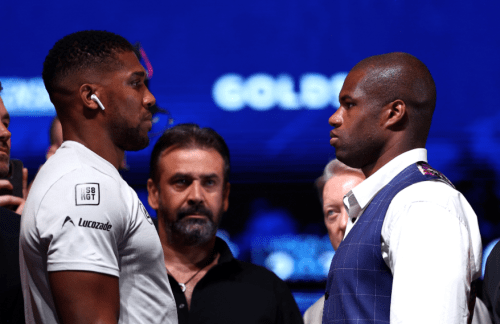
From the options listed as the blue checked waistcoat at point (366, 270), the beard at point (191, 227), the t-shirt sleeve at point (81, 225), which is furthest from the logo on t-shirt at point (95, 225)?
the beard at point (191, 227)

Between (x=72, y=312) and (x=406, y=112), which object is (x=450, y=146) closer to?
(x=406, y=112)

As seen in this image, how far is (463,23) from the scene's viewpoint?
3.12 meters

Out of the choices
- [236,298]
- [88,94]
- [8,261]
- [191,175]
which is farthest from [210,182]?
[88,94]

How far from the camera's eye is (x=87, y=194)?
4.36 ft

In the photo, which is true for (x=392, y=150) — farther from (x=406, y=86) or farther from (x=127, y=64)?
(x=127, y=64)

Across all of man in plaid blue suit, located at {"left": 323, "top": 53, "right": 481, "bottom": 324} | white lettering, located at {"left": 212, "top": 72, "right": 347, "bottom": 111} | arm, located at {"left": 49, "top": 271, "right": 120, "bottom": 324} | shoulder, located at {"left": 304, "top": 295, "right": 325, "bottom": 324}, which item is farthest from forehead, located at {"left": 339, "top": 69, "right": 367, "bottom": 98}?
white lettering, located at {"left": 212, "top": 72, "right": 347, "bottom": 111}

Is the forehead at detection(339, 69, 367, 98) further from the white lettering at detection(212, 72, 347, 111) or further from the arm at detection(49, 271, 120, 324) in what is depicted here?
the white lettering at detection(212, 72, 347, 111)

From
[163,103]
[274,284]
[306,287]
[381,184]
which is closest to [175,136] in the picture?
[163,103]

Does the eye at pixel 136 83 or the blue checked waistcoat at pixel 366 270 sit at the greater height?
the eye at pixel 136 83

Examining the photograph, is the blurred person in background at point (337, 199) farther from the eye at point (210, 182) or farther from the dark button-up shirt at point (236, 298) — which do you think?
the eye at point (210, 182)

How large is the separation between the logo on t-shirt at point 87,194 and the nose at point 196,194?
1229mm

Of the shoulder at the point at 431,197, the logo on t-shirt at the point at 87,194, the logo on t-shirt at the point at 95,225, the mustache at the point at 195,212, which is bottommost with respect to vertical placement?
the mustache at the point at 195,212

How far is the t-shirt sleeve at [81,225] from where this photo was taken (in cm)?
127

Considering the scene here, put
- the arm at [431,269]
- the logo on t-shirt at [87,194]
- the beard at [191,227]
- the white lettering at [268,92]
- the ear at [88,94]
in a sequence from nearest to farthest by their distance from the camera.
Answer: the arm at [431,269]
the logo on t-shirt at [87,194]
the ear at [88,94]
the beard at [191,227]
the white lettering at [268,92]
